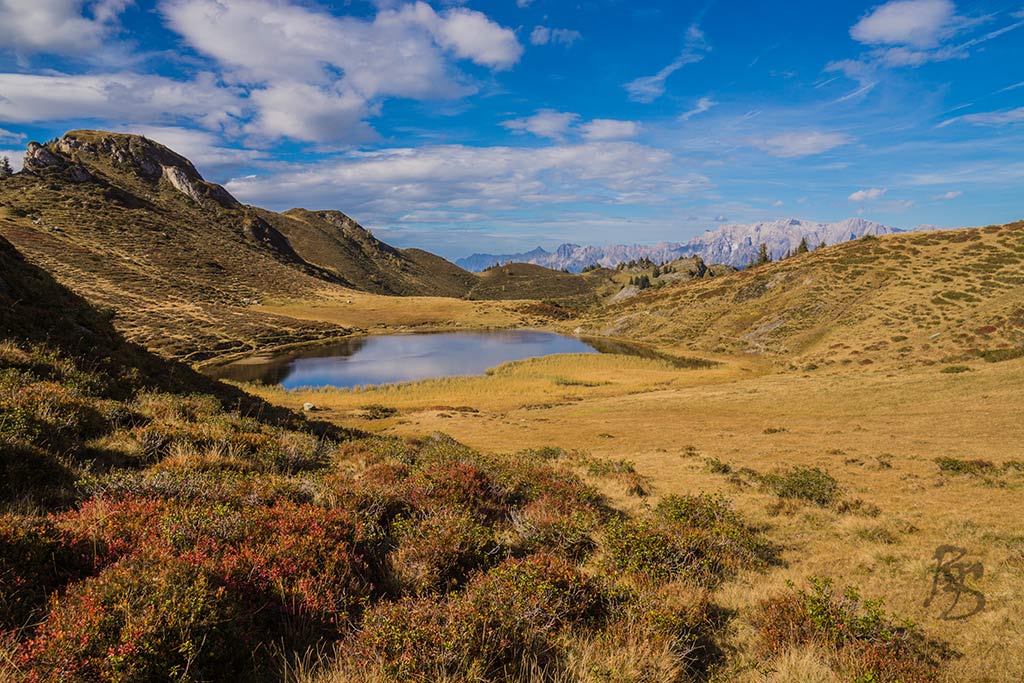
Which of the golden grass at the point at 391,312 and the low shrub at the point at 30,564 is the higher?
the golden grass at the point at 391,312

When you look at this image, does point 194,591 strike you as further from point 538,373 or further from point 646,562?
point 538,373

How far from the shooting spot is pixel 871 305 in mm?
58625

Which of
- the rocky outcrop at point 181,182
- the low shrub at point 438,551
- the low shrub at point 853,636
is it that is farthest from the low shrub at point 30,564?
the rocky outcrop at point 181,182

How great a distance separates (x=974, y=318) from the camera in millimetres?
44594

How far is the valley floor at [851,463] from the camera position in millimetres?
5909

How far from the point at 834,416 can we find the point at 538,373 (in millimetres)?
33500

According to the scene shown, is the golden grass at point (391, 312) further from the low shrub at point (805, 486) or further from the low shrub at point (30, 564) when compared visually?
the low shrub at point (30, 564)

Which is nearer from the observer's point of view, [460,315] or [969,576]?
[969,576]

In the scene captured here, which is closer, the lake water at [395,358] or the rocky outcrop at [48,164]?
the lake water at [395,358]

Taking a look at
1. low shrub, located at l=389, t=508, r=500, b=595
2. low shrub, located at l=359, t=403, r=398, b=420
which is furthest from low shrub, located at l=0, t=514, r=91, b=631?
low shrub, located at l=359, t=403, r=398, b=420

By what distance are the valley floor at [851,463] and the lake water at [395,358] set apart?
750 inches

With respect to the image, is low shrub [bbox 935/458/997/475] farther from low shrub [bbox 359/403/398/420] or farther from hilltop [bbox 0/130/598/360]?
hilltop [bbox 0/130/598/360]

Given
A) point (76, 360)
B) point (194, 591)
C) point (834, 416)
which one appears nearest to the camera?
point (194, 591)

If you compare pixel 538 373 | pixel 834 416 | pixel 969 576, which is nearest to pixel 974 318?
pixel 834 416
